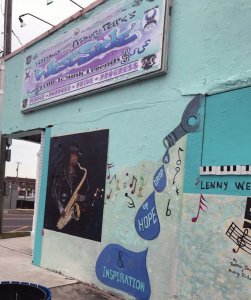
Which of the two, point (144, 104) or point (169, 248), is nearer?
point (169, 248)

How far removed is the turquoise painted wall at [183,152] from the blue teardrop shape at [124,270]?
0.10 meters

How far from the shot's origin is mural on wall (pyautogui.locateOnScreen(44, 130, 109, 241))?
24.3 feet

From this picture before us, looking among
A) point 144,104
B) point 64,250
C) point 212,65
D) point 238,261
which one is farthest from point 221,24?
point 64,250

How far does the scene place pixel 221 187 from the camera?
17.0 ft

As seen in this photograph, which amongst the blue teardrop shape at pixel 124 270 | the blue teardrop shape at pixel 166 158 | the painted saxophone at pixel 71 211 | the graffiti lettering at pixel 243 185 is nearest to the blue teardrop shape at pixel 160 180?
the blue teardrop shape at pixel 166 158

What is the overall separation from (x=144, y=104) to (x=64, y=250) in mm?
3190

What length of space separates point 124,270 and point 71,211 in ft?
6.22

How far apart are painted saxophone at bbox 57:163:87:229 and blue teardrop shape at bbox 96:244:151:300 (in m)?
1.10

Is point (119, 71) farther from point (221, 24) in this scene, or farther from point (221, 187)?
point (221, 187)

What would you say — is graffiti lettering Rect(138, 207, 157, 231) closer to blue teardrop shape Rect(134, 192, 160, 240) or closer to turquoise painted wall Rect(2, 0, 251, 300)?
blue teardrop shape Rect(134, 192, 160, 240)

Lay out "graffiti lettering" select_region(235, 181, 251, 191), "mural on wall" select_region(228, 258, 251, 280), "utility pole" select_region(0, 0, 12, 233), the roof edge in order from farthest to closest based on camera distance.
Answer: "utility pole" select_region(0, 0, 12, 233)
the roof edge
"graffiti lettering" select_region(235, 181, 251, 191)
"mural on wall" select_region(228, 258, 251, 280)

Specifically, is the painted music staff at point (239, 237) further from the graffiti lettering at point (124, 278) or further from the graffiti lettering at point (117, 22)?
the graffiti lettering at point (117, 22)

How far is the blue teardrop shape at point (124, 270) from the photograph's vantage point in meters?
6.24

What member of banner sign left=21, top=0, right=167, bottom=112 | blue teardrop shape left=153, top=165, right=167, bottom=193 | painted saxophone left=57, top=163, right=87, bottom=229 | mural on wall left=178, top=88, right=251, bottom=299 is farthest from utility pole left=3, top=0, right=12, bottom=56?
mural on wall left=178, top=88, right=251, bottom=299
